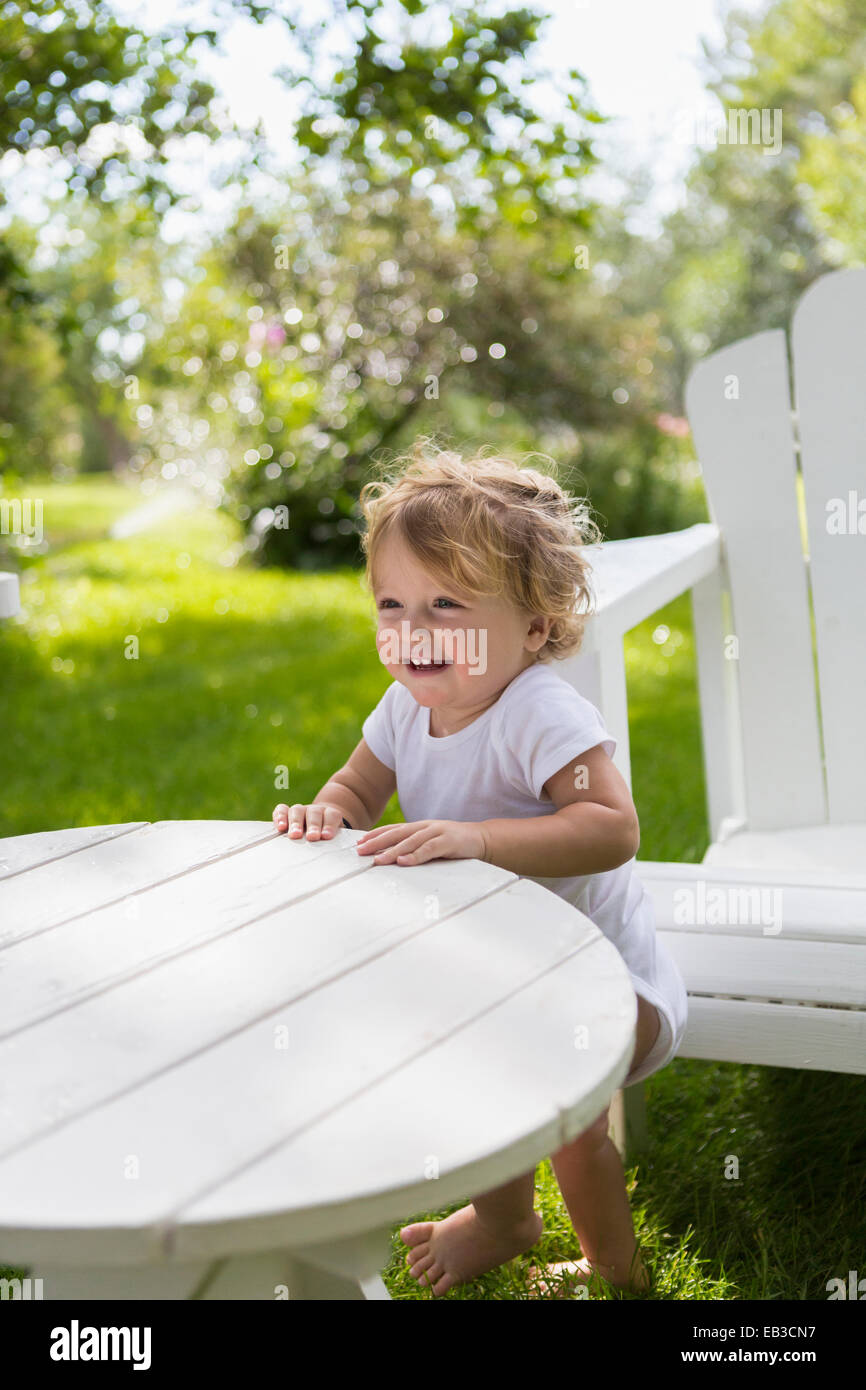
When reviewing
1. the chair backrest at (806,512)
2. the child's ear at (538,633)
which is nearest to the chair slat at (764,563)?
the chair backrest at (806,512)

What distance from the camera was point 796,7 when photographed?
70.7ft

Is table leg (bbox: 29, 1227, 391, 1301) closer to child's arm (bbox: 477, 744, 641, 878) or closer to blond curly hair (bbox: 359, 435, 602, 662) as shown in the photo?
child's arm (bbox: 477, 744, 641, 878)

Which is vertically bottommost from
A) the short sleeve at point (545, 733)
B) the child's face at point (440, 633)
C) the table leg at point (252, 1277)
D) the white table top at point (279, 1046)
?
the table leg at point (252, 1277)

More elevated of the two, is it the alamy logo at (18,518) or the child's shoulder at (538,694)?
the alamy logo at (18,518)

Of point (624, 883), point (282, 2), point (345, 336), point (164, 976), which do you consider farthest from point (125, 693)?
point (345, 336)

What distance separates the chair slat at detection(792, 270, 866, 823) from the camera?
2.13 metres

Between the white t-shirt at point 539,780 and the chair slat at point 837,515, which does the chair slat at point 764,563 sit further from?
the white t-shirt at point 539,780

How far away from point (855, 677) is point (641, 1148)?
34.6 inches

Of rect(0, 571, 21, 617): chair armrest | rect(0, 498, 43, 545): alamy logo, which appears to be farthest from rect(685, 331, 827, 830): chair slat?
rect(0, 498, 43, 545): alamy logo

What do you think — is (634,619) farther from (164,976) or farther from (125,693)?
(125,693)

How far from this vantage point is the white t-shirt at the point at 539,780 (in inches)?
56.1

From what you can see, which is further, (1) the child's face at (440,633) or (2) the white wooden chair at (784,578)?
(2) the white wooden chair at (784,578)

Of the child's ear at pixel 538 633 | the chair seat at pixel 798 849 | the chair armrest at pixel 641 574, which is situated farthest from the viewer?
the chair seat at pixel 798 849

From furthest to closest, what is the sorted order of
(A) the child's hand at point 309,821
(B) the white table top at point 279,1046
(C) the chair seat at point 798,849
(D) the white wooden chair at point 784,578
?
(D) the white wooden chair at point 784,578, (C) the chair seat at point 798,849, (A) the child's hand at point 309,821, (B) the white table top at point 279,1046
